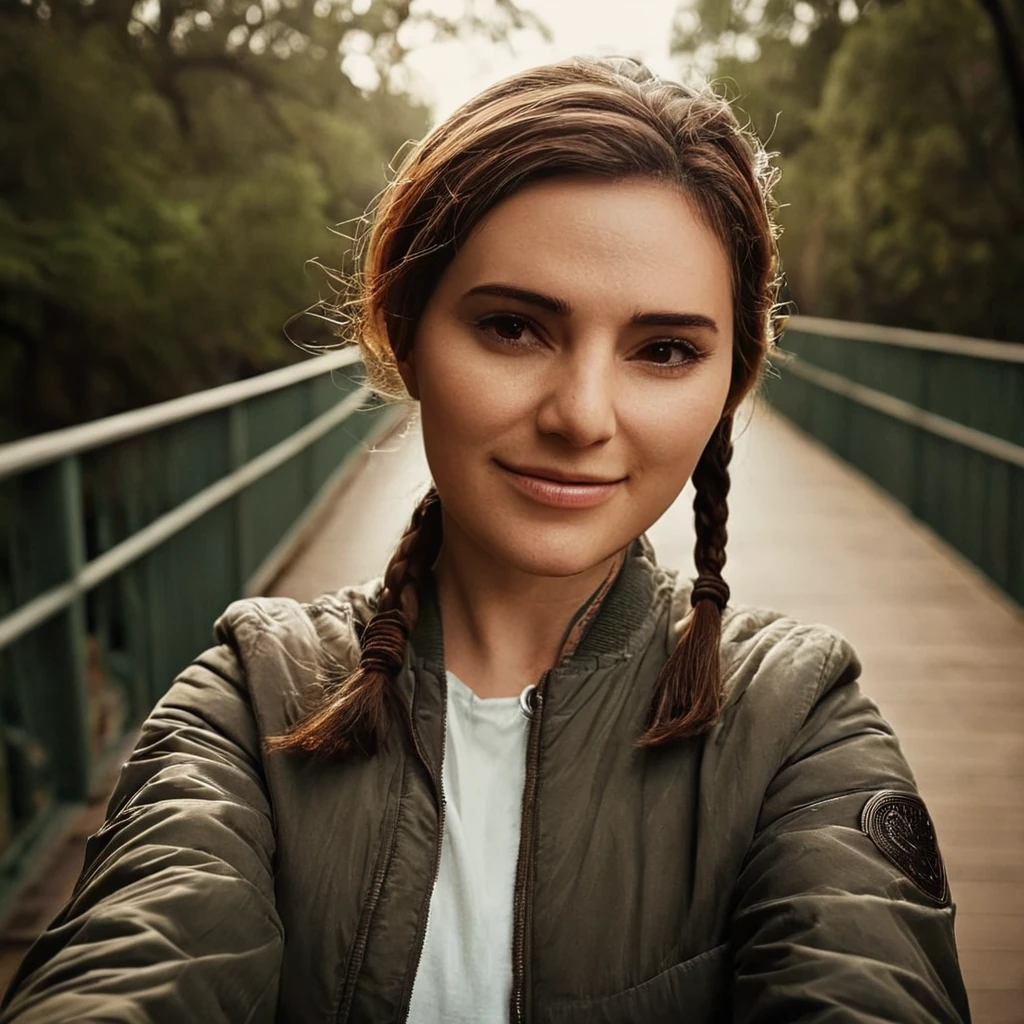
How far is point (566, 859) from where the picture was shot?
1268 mm

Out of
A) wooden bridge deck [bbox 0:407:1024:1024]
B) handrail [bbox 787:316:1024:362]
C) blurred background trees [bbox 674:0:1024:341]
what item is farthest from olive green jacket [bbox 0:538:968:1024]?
blurred background trees [bbox 674:0:1024:341]

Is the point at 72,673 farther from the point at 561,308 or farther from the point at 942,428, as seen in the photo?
the point at 942,428

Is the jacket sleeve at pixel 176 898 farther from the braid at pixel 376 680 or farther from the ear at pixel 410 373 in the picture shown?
the ear at pixel 410 373

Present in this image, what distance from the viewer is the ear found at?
1.44m

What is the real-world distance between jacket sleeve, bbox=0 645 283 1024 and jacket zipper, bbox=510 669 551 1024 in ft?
0.72

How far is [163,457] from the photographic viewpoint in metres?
4.22

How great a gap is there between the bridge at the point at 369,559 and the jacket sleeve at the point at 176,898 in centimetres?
57

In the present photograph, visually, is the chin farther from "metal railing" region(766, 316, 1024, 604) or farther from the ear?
"metal railing" region(766, 316, 1024, 604)

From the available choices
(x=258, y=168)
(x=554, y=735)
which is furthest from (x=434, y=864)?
(x=258, y=168)

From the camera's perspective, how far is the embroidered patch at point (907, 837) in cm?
119

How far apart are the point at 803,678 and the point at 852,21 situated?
17.5m

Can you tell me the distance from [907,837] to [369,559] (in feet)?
17.3

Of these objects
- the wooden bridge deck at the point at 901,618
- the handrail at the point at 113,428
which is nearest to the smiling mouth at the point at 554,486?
the wooden bridge deck at the point at 901,618

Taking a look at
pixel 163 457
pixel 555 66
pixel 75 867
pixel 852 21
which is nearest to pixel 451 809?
pixel 555 66
